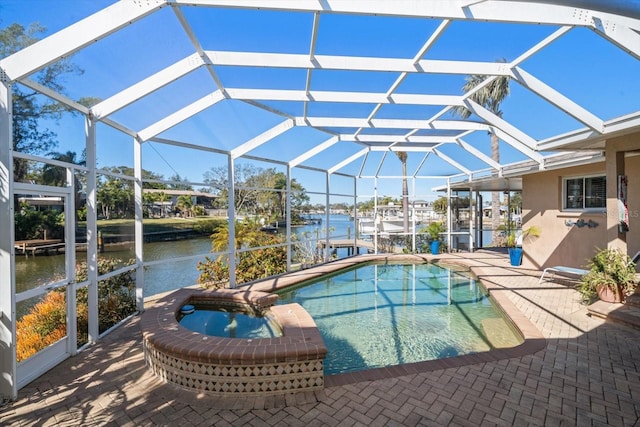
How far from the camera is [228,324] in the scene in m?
6.12

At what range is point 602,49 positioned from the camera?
4758 mm

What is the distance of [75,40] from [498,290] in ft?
30.0

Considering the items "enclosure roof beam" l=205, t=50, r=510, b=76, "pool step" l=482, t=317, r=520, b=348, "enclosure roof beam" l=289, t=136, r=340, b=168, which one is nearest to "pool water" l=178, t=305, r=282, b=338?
"pool step" l=482, t=317, r=520, b=348

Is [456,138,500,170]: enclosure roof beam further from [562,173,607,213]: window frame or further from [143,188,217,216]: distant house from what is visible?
[143,188,217,216]: distant house

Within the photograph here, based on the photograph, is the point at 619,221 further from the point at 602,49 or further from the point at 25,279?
the point at 25,279

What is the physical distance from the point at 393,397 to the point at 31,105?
18.3 ft

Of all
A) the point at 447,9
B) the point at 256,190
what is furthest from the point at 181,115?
the point at 447,9

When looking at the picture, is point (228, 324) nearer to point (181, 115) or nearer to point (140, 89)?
point (181, 115)

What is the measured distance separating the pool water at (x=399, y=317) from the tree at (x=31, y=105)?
4.90 m

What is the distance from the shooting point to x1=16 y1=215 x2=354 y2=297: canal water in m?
3.95

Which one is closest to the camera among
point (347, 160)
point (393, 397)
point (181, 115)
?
point (393, 397)

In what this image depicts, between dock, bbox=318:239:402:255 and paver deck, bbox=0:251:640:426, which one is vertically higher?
dock, bbox=318:239:402:255

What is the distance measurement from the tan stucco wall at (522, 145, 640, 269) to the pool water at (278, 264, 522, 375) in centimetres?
248

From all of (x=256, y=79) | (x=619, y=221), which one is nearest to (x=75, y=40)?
(x=256, y=79)
